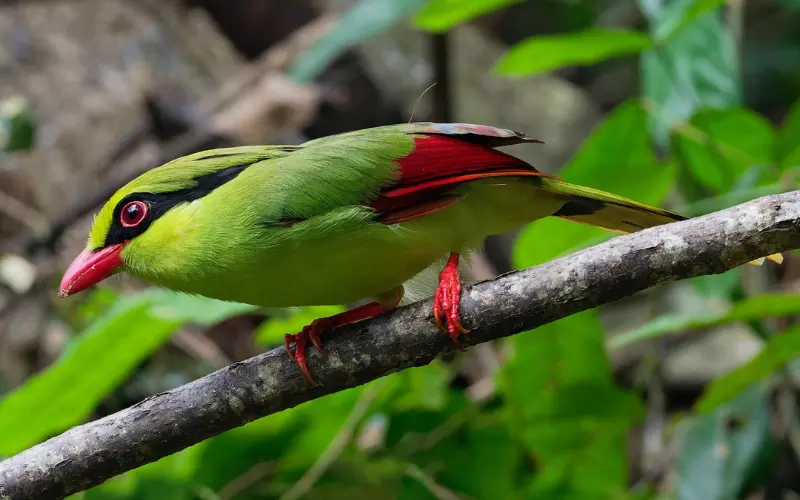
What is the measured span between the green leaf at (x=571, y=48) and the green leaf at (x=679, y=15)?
92mm

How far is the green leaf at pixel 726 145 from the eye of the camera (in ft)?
9.98

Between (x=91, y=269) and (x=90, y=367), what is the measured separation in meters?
0.69

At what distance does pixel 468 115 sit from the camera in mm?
6477

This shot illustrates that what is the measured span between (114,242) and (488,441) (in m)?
1.54

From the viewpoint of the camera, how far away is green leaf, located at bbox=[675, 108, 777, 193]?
120 inches

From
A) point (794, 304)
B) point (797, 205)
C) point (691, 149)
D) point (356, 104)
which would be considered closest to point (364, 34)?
point (691, 149)

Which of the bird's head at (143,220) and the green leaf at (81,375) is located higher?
the bird's head at (143,220)

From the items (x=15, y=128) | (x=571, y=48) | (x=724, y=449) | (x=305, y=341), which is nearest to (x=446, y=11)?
(x=571, y=48)

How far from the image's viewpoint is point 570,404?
3100mm

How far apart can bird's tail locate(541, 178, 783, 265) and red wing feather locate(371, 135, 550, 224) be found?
0.16 metres

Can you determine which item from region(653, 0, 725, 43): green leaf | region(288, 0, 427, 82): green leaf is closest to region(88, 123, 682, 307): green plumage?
region(653, 0, 725, 43): green leaf

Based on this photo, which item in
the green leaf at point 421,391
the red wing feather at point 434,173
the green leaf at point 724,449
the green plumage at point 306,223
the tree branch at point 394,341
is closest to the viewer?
the tree branch at point 394,341

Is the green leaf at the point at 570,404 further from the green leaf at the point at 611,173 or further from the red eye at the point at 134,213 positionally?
the red eye at the point at 134,213

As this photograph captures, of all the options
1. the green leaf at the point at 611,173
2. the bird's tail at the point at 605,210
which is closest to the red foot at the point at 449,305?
the bird's tail at the point at 605,210
